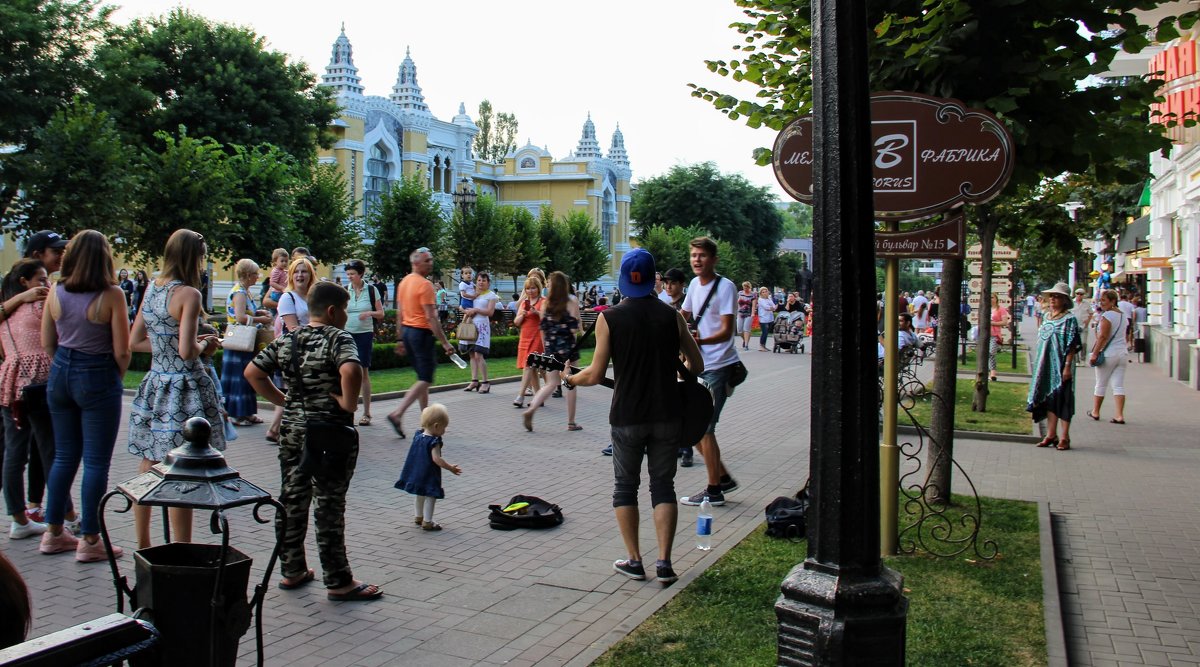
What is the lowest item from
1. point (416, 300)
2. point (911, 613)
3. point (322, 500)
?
point (911, 613)

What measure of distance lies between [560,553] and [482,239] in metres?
40.8

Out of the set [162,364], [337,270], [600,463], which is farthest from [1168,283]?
[337,270]

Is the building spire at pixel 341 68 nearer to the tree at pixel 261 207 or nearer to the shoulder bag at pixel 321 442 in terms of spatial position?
the tree at pixel 261 207

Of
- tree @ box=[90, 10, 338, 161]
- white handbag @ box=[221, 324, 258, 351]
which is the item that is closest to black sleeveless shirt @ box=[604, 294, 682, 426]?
→ white handbag @ box=[221, 324, 258, 351]

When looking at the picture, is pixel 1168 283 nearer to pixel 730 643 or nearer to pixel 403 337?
pixel 403 337

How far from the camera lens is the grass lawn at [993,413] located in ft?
41.4

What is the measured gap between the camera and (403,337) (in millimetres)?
11102

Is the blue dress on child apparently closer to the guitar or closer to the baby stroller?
the guitar

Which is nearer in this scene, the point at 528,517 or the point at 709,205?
the point at 528,517

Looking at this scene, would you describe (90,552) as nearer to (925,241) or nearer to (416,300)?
(925,241)

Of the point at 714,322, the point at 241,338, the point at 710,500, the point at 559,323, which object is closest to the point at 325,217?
the point at 559,323

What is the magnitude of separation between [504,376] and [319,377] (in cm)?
1305

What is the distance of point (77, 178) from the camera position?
23.8m

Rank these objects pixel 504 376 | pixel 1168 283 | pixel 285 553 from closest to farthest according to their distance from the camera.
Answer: pixel 285 553 → pixel 504 376 → pixel 1168 283
